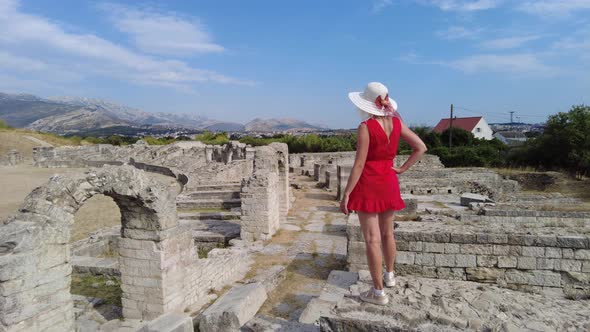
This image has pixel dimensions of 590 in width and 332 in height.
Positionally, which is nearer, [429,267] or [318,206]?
[429,267]

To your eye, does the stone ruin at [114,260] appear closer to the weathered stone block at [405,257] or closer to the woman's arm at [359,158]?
the woman's arm at [359,158]

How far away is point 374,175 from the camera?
3.46m

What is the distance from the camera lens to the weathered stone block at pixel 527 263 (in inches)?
211

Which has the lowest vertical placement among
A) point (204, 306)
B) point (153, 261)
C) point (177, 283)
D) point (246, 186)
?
point (204, 306)

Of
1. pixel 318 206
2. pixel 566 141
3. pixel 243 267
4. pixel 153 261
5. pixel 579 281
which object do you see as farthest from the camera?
pixel 566 141

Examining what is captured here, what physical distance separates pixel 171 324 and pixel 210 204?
9.44m

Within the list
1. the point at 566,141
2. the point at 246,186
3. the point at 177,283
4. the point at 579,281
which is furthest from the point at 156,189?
the point at 566,141

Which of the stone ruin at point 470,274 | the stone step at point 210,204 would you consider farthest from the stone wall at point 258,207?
the stone step at point 210,204

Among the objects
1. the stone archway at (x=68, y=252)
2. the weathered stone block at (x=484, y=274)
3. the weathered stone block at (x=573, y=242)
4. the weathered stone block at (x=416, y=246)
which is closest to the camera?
the stone archway at (x=68, y=252)

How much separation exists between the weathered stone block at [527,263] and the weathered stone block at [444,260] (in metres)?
0.90

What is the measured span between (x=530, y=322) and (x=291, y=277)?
4661mm

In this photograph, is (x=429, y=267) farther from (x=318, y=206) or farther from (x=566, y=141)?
(x=566, y=141)

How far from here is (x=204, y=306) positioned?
626cm

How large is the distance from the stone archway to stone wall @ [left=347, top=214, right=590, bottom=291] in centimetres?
363
